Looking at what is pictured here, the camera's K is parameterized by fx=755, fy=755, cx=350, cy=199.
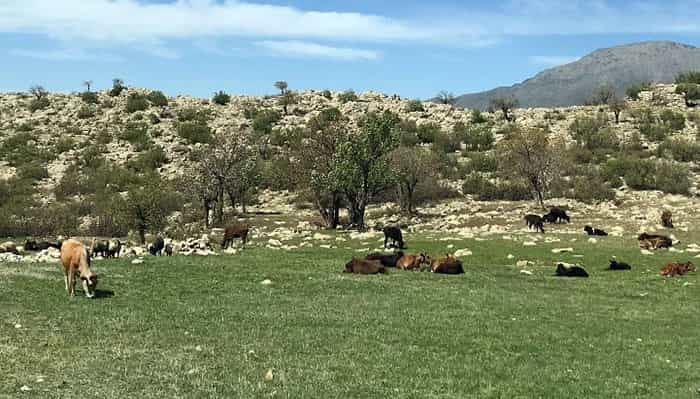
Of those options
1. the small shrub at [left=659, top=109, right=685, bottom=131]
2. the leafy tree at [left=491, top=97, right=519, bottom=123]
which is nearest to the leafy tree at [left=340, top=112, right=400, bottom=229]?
the small shrub at [left=659, top=109, right=685, bottom=131]

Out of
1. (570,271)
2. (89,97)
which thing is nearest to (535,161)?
(570,271)

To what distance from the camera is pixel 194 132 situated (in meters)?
78.4

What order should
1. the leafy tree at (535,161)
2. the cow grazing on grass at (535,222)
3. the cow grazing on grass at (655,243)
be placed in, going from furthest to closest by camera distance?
the leafy tree at (535,161) → the cow grazing on grass at (535,222) → the cow grazing on grass at (655,243)

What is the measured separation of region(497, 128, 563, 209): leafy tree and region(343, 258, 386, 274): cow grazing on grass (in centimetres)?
2694

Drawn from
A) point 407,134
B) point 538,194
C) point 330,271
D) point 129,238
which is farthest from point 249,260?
point 407,134

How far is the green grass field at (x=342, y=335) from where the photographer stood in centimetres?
1121

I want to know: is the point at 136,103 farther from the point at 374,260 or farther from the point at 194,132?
the point at 374,260

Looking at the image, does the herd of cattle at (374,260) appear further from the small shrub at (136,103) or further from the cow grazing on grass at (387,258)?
the small shrub at (136,103)

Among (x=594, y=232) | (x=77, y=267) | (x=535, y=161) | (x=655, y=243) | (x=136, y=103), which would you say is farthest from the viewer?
(x=136, y=103)

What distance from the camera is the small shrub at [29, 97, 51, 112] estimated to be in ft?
293

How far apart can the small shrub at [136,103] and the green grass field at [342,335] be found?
2639 inches

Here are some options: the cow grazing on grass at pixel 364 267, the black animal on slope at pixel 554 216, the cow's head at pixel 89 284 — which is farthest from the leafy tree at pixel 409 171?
the cow's head at pixel 89 284

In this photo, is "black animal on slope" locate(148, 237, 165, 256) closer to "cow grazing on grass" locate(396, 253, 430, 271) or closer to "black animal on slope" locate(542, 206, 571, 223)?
"cow grazing on grass" locate(396, 253, 430, 271)

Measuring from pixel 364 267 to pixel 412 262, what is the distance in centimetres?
217
